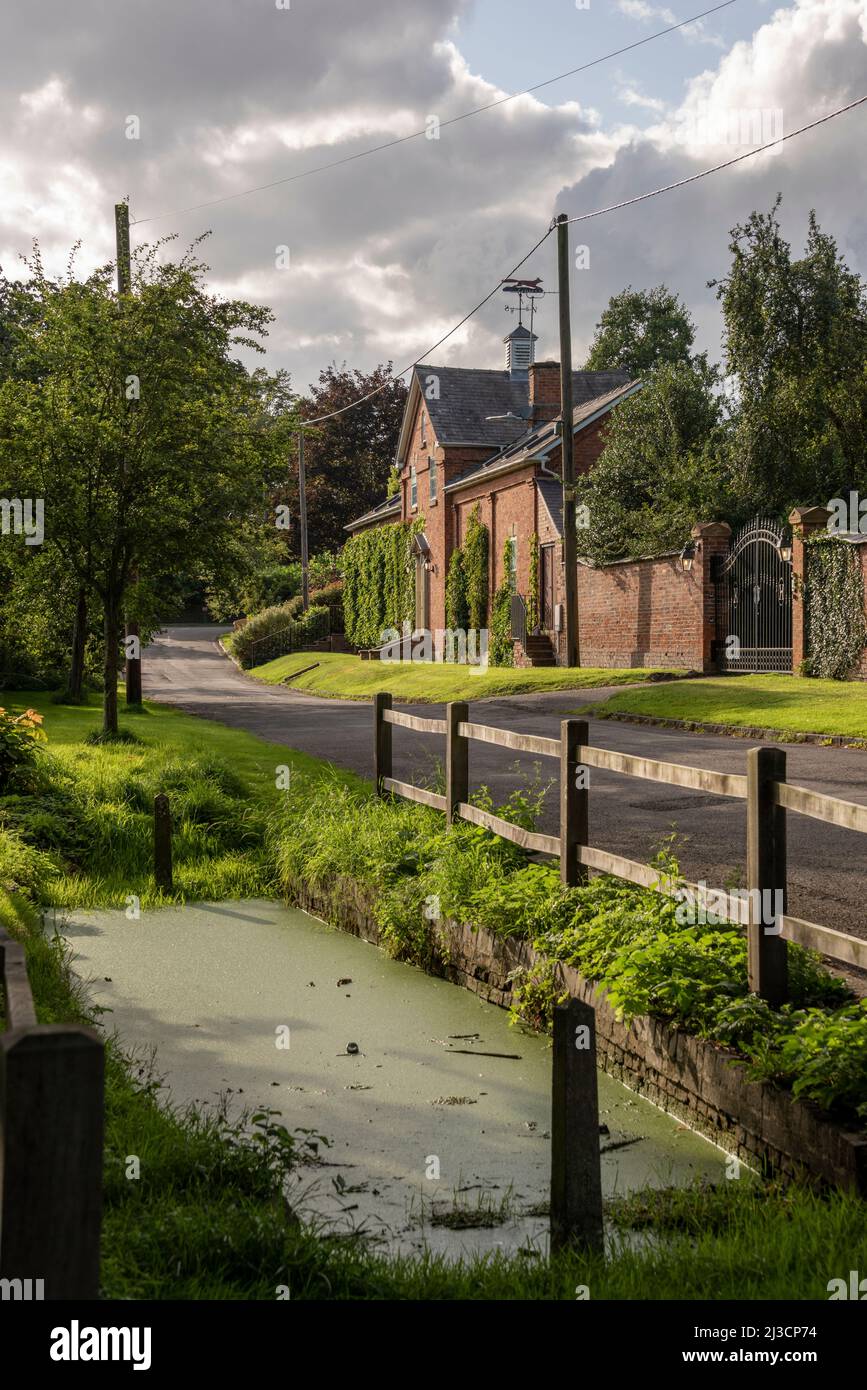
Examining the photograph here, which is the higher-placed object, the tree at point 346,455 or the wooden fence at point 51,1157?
the tree at point 346,455

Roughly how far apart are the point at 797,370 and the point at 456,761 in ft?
74.8

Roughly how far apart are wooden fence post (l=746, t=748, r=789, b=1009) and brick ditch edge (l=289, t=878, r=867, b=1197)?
0.37 metres

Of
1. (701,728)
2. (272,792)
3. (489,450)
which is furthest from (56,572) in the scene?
(489,450)

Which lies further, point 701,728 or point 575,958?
point 701,728

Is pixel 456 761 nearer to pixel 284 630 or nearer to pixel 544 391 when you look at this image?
pixel 544 391

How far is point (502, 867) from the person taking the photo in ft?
26.2

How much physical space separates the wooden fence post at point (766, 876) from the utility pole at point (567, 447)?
21883mm

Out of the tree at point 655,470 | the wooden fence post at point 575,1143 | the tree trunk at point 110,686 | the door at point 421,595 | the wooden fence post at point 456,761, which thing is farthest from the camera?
the door at point 421,595

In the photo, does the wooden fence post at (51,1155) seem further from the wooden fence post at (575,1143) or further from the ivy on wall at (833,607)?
the ivy on wall at (833,607)

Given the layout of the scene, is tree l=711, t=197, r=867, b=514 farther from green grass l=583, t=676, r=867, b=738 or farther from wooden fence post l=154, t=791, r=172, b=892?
wooden fence post l=154, t=791, r=172, b=892

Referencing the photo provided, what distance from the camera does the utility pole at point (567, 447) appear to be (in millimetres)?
25875

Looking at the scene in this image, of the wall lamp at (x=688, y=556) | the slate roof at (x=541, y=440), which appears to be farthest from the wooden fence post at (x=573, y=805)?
the slate roof at (x=541, y=440)
